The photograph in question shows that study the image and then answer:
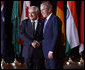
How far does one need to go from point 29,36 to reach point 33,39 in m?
0.07

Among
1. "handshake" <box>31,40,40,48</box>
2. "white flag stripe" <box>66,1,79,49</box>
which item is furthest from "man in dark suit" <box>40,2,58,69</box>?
"white flag stripe" <box>66,1,79,49</box>

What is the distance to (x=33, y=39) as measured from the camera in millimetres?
2850

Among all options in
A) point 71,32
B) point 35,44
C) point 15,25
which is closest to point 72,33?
point 71,32

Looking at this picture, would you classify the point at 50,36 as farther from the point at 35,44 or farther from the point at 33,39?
the point at 33,39

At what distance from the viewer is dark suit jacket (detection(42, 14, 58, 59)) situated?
241cm

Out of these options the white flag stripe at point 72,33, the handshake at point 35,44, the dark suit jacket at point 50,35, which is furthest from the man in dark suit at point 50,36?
the white flag stripe at point 72,33

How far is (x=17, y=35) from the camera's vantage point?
5.31 meters

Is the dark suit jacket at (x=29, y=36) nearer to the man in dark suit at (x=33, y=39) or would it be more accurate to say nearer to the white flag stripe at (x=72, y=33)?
the man in dark suit at (x=33, y=39)

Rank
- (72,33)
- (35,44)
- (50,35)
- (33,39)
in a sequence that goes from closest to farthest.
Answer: (50,35) < (35,44) < (33,39) < (72,33)

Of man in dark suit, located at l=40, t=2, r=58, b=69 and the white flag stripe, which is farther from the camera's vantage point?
the white flag stripe

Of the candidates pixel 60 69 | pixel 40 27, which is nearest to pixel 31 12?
pixel 40 27

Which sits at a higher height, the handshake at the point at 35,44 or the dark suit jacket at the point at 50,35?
the dark suit jacket at the point at 50,35

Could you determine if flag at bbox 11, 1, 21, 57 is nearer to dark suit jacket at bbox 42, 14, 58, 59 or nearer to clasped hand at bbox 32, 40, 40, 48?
clasped hand at bbox 32, 40, 40, 48

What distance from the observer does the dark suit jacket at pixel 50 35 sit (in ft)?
7.91
